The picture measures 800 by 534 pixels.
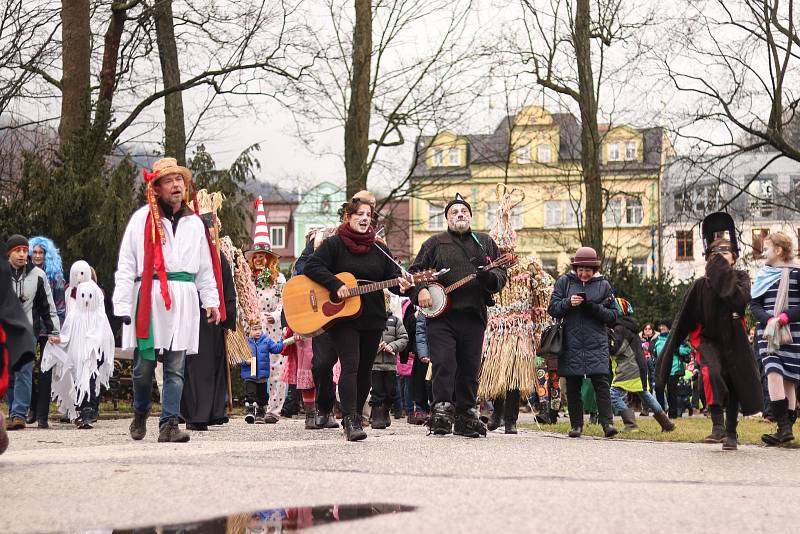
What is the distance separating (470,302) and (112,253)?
8.69m

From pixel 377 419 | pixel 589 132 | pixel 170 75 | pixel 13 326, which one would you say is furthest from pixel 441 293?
pixel 589 132

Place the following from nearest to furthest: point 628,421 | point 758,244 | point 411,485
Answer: point 411,485 → point 628,421 → point 758,244

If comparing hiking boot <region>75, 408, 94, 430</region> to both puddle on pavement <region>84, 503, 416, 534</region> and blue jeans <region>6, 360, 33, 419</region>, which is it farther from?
puddle on pavement <region>84, 503, 416, 534</region>

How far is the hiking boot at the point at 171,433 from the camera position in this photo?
31.6 feet

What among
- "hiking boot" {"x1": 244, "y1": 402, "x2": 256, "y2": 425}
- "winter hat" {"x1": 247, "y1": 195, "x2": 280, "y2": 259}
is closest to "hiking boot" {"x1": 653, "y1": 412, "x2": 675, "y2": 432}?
"hiking boot" {"x1": 244, "y1": 402, "x2": 256, "y2": 425}

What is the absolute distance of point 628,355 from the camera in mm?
16125

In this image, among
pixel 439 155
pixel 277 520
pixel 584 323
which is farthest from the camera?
pixel 439 155

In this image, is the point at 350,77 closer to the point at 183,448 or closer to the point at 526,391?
the point at 526,391

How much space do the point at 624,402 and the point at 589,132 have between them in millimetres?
12724

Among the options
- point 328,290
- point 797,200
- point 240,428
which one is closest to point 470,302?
point 328,290

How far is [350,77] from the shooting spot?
25266 millimetres

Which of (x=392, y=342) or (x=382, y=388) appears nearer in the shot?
(x=382, y=388)

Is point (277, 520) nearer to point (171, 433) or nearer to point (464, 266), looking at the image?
point (171, 433)

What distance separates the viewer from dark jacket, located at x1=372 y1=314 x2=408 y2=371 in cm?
1499
